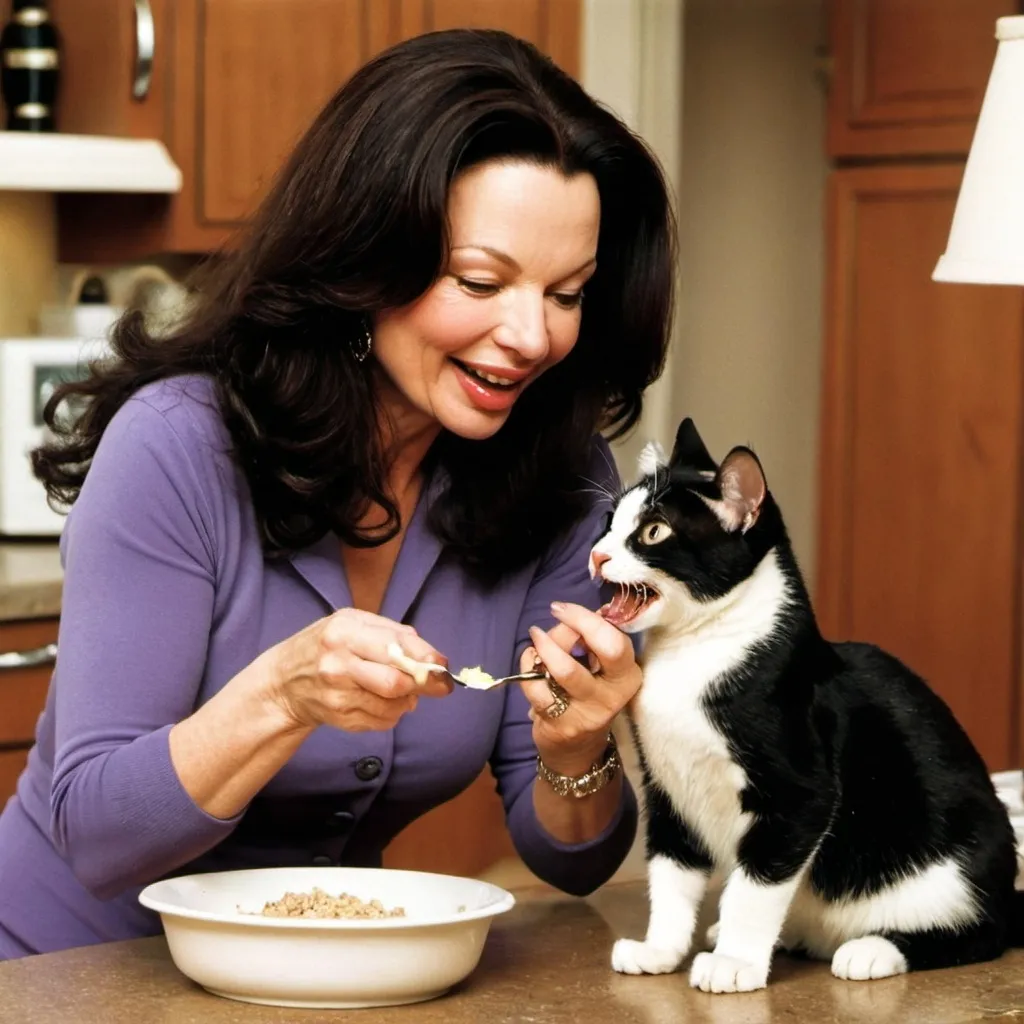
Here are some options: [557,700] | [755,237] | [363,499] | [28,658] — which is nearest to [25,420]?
[28,658]

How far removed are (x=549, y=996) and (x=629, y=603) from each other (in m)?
0.27

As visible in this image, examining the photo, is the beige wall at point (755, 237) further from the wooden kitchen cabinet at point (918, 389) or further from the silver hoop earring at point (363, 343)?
A: the silver hoop earring at point (363, 343)

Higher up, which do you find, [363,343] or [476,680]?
[363,343]

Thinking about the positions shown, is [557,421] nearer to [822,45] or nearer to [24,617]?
[24,617]

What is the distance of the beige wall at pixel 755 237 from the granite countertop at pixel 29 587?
79.6 inches

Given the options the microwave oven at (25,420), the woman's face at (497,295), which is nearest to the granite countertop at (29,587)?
the microwave oven at (25,420)

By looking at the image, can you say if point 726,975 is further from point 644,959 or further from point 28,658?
point 28,658

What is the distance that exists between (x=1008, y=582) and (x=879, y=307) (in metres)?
0.68

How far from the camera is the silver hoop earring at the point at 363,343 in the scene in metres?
1.48

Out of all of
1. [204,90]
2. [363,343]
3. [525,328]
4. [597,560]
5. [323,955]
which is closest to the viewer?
[323,955]

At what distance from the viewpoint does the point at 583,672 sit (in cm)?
120

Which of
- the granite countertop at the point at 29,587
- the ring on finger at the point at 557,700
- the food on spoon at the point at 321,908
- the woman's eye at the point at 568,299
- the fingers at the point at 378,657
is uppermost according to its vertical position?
the woman's eye at the point at 568,299

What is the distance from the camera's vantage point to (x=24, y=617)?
2.43 meters

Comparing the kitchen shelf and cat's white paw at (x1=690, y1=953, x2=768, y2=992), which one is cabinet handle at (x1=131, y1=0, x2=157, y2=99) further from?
cat's white paw at (x1=690, y1=953, x2=768, y2=992)
